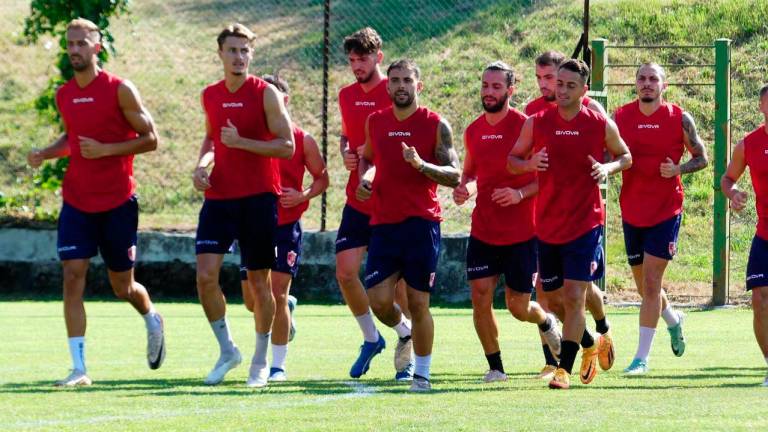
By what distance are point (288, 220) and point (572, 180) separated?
262cm

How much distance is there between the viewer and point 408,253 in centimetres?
970

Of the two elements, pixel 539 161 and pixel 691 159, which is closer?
pixel 539 161

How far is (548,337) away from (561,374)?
131 cm

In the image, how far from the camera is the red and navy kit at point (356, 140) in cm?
1128

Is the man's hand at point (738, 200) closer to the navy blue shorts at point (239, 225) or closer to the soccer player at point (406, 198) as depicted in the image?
the soccer player at point (406, 198)

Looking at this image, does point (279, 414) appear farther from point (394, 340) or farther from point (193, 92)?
point (193, 92)

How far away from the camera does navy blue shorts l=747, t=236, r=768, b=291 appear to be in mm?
10336

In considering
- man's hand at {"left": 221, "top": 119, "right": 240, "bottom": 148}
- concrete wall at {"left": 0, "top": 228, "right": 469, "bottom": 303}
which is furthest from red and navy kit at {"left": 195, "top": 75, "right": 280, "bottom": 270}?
concrete wall at {"left": 0, "top": 228, "right": 469, "bottom": 303}

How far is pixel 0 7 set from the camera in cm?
2783

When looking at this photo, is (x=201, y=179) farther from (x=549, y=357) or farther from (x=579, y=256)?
(x=549, y=357)

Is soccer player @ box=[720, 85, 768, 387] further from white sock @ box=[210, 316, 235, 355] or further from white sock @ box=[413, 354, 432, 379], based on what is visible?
white sock @ box=[210, 316, 235, 355]

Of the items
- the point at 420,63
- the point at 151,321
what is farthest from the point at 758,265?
the point at 420,63

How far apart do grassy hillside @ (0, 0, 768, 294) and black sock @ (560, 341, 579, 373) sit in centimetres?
945

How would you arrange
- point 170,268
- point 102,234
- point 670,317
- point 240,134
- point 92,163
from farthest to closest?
point 170,268 < point 670,317 < point 102,234 < point 92,163 < point 240,134
